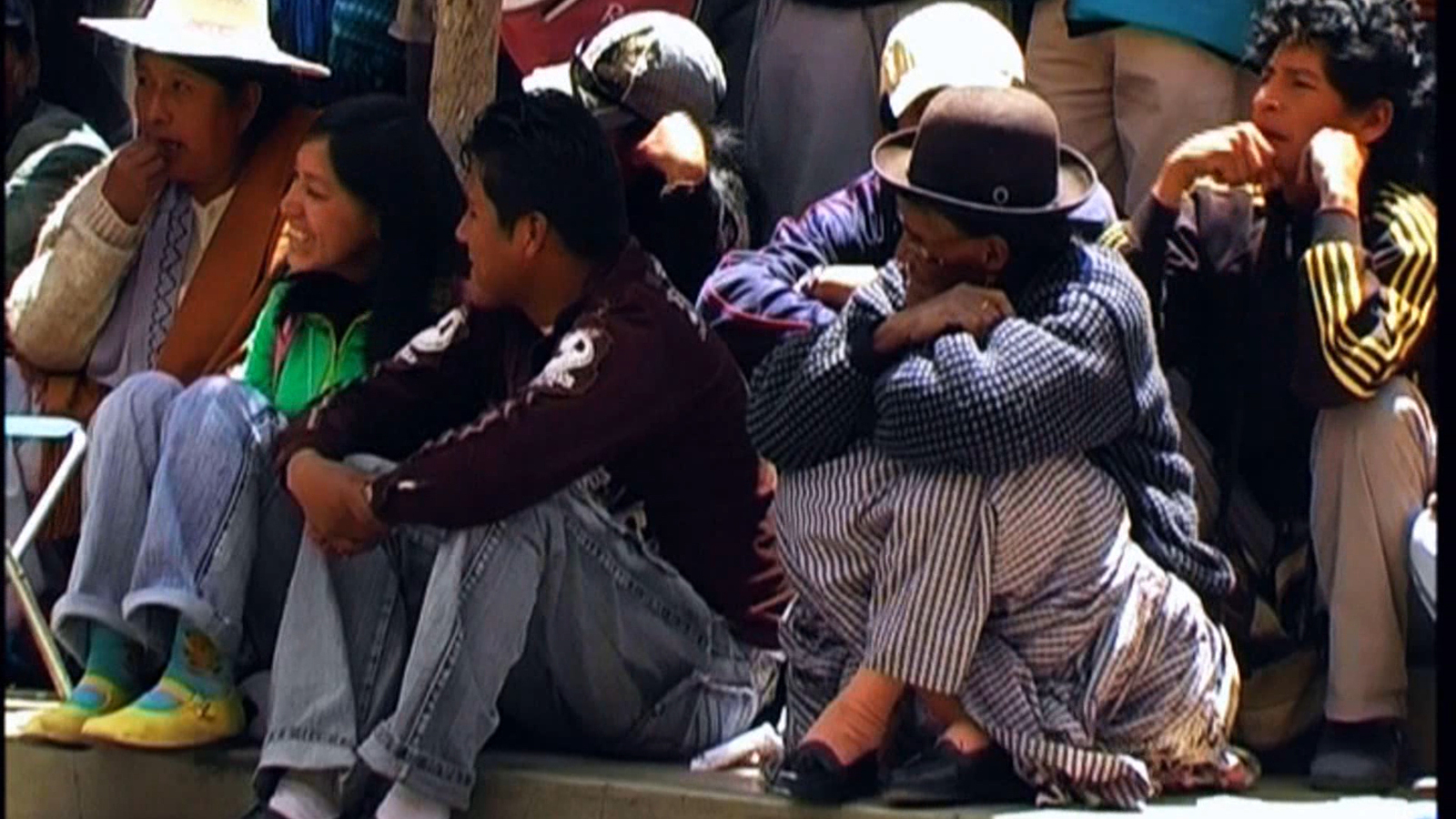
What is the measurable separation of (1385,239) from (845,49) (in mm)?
1372

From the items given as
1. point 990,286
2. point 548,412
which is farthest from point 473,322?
point 990,286

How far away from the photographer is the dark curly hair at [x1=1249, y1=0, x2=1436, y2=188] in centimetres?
551

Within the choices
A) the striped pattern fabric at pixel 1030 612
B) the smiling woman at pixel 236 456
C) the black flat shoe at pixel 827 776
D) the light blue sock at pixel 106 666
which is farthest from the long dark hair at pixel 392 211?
the black flat shoe at pixel 827 776

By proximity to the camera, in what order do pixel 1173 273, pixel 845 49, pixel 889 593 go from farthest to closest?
Result: pixel 845 49 → pixel 1173 273 → pixel 889 593

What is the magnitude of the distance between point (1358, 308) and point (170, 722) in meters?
1.92

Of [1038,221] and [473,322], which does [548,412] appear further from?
Result: [1038,221]

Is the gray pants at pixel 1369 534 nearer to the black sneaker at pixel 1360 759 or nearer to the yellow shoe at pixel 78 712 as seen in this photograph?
the black sneaker at pixel 1360 759

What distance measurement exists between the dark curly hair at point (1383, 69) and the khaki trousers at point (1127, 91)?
0.57 m

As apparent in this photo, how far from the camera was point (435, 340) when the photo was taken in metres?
5.77

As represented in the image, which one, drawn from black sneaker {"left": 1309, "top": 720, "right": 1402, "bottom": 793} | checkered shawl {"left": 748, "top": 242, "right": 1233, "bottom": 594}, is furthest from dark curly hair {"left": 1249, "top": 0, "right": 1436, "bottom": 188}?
black sneaker {"left": 1309, "top": 720, "right": 1402, "bottom": 793}

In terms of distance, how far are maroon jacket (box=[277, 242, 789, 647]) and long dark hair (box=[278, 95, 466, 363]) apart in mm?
151

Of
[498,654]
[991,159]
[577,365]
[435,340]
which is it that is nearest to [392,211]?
[435,340]

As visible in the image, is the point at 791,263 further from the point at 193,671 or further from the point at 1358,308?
the point at 193,671

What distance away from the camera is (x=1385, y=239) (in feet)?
17.6
